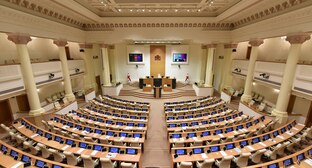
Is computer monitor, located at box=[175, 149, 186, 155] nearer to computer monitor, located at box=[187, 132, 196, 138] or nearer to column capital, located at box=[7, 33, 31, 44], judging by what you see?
computer monitor, located at box=[187, 132, 196, 138]

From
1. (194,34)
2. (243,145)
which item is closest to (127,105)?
(243,145)

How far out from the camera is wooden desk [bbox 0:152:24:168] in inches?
201

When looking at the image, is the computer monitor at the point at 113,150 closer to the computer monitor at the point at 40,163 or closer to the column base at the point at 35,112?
the computer monitor at the point at 40,163

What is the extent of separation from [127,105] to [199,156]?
25.8 feet

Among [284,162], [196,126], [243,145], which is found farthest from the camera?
[196,126]

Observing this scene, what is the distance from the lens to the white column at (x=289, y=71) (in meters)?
8.36

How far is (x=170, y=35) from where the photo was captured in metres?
15.5

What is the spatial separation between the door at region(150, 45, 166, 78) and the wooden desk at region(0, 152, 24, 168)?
16086mm

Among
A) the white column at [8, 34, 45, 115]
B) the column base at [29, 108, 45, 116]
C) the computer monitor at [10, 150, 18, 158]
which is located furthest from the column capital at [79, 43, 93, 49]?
the computer monitor at [10, 150, 18, 158]

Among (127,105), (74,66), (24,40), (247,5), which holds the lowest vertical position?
(127,105)

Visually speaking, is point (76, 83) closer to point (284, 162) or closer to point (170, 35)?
point (170, 35)

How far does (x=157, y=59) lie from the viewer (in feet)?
65.1

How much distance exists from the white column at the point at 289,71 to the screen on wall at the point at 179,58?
37.7 ft

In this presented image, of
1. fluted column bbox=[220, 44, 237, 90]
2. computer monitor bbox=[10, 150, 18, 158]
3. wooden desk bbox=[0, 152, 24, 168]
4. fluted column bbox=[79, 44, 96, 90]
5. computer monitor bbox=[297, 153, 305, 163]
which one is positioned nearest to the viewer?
wooden desk bbox=[0, 152, 24, 168]
